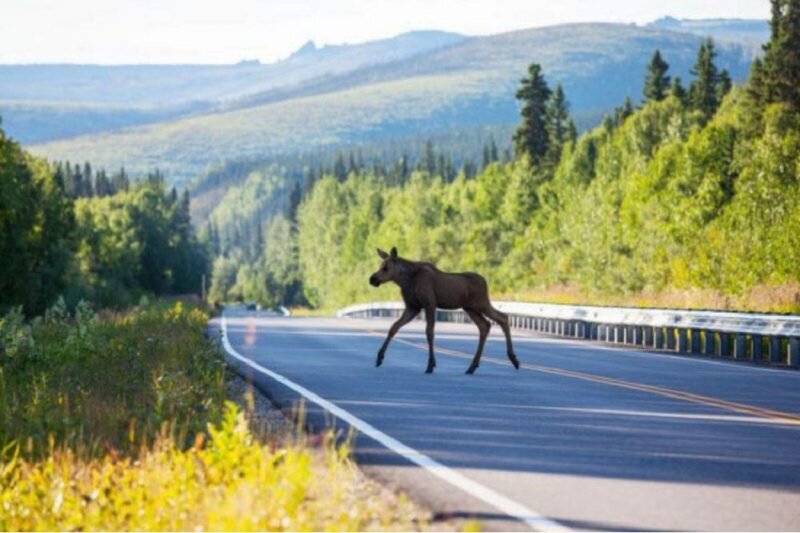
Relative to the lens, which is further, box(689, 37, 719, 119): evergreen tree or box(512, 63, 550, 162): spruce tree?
box(689, 37, 719, 119): evergreen tree

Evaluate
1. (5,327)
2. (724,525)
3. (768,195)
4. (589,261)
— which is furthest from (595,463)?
(589,261)

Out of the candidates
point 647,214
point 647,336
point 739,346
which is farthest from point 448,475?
point 647,214

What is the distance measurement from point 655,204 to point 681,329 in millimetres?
48480

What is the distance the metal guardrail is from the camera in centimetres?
2920

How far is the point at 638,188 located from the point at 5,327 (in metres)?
63.5

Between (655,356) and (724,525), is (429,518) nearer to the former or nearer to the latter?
(724,525)

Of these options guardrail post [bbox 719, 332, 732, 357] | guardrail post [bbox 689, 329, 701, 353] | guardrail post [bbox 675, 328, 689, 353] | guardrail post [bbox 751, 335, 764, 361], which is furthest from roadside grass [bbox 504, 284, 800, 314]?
guardrail post [bbox 751, 335, 764, 361]

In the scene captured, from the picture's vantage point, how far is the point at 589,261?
86188 mm

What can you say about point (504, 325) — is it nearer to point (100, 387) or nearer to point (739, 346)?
point (739, 346)

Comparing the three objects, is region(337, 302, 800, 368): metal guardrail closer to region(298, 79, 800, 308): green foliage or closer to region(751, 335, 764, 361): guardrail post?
region(751, 335, 764, 361): guardrail post

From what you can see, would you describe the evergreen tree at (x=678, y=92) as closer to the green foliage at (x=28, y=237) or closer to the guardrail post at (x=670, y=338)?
the green foliage at (x=28, y=237)

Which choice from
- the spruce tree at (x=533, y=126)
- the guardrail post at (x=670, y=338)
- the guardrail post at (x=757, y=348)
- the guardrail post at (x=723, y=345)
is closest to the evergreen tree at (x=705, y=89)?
the spruce tree at (x=533, y=126)

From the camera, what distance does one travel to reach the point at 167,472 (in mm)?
10734

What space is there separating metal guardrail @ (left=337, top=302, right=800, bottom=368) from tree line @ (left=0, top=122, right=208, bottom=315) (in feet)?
49.6
